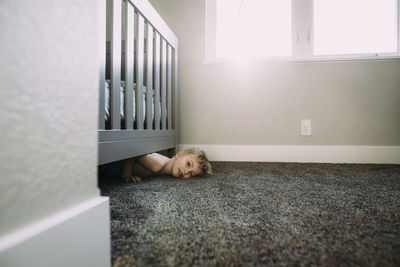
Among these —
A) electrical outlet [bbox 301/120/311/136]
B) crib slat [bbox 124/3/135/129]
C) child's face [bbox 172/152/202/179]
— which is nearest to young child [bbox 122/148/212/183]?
child's face [bbox 172/152/202/179]

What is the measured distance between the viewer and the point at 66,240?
11.1 inches

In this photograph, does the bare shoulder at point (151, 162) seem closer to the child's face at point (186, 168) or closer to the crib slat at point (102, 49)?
the child's face at point (186, 168)

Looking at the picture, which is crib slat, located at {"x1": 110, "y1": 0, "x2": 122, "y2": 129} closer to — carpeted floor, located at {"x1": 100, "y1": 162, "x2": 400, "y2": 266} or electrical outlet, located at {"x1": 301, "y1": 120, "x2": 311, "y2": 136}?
carpeted floor, located at {"x1": 100, "y1": 162, "x2": 400, "y2": 266}

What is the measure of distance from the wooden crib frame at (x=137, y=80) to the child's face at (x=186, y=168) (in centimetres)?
16

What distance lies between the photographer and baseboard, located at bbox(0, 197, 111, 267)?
225mm

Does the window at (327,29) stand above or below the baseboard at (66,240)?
above

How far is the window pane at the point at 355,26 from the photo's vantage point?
1.61 meters

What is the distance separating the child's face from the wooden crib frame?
16cm

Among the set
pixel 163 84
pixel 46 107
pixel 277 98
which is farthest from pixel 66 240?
pixel 277 98

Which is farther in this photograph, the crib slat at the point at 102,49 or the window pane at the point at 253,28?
the window pane at the point at 253,28

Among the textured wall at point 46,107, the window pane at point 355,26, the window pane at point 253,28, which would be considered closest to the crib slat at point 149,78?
the textured wall at point 46,107

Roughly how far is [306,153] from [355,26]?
3.43 ft

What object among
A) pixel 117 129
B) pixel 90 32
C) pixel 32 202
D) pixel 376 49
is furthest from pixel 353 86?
pixel 32 202

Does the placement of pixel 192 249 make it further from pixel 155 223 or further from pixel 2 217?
pixel 2 217
